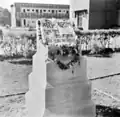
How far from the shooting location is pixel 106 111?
2395 mm

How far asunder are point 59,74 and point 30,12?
3.94 feet

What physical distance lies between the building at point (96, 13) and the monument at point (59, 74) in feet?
3.86

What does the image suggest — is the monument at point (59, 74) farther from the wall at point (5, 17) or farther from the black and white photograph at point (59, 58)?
the wall at point (5, 17)

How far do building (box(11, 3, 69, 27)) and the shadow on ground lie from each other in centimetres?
131

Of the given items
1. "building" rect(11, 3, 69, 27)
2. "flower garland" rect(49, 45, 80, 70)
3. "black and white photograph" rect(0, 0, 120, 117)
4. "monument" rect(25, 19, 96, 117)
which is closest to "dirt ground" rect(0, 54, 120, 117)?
"black and white photograph" rect(0, 0, 120, 117)

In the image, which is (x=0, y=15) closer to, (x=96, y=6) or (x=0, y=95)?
(x=0, y=95)

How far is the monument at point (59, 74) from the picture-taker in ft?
5.52

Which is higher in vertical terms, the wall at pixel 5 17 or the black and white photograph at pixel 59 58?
the wall at pixel 5 17

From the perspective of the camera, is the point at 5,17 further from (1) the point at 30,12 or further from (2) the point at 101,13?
(2) the point at 101,13

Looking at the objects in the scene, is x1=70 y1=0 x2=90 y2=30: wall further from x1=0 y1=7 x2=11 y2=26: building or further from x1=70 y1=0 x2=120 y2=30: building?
x1=0 y1=7 x2=11 y2=26: building

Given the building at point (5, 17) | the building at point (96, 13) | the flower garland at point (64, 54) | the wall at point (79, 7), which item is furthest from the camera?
the building at point (96, 13)

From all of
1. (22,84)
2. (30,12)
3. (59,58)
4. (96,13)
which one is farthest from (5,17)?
(96,13)

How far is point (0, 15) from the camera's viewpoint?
→ 8.33 feet

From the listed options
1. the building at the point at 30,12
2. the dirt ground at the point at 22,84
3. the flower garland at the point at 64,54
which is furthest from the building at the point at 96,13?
the flower garland at the point at 64,54
